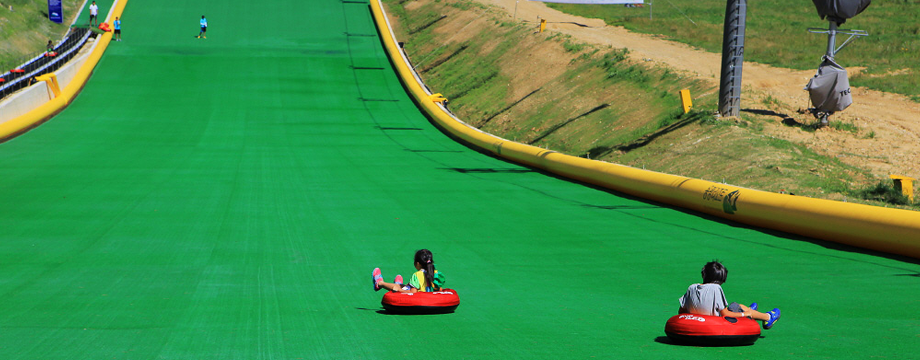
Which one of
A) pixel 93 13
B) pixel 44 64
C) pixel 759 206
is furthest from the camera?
pixel 93 13

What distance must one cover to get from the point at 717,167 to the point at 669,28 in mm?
25097

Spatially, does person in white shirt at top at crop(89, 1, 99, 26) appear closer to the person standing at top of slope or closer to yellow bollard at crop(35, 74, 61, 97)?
the person standing at top of slope

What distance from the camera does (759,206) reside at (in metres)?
14.0

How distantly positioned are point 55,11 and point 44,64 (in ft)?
43.7

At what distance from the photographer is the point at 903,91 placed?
25.5 metres

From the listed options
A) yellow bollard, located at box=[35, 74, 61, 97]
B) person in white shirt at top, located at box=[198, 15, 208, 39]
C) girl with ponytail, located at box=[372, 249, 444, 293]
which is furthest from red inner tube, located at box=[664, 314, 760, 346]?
person in white shirt at top, located at box=[198, 15, 208, 39]

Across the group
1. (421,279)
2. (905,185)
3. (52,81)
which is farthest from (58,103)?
(905,185)

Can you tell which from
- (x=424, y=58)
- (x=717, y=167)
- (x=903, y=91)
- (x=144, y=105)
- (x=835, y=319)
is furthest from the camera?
(x=424, y=58)

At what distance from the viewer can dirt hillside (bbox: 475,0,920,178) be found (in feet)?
63.6

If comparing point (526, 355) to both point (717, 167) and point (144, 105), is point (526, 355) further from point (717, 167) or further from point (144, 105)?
point (144, 105)

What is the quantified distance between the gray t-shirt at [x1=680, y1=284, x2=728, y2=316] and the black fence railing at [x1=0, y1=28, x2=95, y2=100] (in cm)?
2584

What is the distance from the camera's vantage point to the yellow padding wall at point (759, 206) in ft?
38.4

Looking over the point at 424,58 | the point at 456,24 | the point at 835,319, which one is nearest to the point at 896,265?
Result: the point at 835,319

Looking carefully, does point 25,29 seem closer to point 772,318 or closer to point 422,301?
point 422,301
